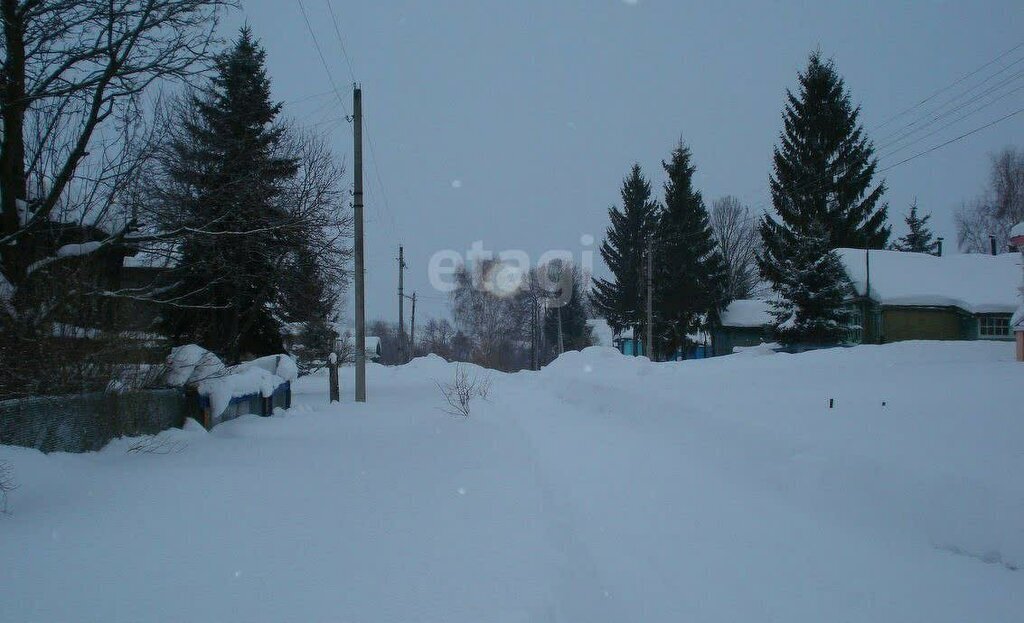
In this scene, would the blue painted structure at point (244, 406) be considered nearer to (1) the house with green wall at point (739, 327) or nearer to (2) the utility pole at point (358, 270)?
(2) the utility pole at point (358, 270)

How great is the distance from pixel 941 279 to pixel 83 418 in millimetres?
35791

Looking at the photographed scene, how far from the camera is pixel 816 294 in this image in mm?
28406

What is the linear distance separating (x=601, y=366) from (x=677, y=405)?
492 inches

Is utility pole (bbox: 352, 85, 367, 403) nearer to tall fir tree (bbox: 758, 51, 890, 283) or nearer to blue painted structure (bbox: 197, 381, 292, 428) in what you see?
blue painted structure (bbox: 197, 381, 292, 428)

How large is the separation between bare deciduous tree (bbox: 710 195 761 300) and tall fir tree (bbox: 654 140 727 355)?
43.4ft

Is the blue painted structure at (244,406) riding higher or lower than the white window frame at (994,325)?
lower

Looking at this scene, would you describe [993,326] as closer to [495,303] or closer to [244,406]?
[244,406]

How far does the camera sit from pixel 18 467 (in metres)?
5.03

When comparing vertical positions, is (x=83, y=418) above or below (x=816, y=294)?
below

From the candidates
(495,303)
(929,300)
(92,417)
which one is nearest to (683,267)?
(929,300)

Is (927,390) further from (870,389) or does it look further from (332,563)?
(332,563)

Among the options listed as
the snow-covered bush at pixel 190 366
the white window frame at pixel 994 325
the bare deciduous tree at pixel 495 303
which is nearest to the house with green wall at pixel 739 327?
the white window frame at pixel 994 325

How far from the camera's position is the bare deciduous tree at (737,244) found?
177 ft

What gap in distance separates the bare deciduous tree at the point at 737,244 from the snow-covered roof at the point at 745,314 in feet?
35.1
